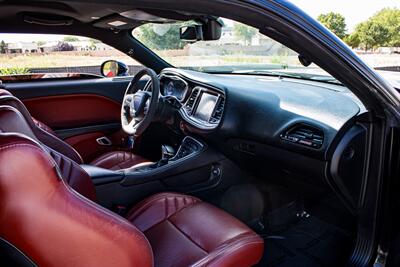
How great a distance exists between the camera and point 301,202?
246cm

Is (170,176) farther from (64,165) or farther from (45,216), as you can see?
(45,216)

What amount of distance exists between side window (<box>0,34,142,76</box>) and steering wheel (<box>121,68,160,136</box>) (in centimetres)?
69

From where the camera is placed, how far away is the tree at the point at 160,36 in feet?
8.45

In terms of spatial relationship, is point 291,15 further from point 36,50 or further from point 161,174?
point 36,50

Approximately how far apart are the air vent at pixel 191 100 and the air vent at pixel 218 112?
0.24 metres

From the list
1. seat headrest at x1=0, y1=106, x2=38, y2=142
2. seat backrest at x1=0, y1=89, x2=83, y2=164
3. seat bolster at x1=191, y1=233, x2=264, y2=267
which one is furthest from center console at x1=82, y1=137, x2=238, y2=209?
seat bolster at x1=191, y1=233, x2=264, y2=267

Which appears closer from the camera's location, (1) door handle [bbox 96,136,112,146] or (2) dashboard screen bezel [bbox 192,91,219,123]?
(2) dashboard screen bezel [bbox 192,91,219,123]

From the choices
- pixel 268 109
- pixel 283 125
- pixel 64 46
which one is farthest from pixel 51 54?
pixel 283 125

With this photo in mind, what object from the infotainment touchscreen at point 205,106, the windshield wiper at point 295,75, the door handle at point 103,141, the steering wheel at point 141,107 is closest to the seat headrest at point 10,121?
the steering wheel at point 141,107

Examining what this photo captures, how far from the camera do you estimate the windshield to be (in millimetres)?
2293

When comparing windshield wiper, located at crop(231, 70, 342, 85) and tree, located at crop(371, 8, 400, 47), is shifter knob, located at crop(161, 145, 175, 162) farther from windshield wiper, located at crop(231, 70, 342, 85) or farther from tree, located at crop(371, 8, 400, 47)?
tree, located at crop(371, 8, 400, 47)

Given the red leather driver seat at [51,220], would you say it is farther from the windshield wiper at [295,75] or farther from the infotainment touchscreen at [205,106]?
the windshield wiper at [295,75]

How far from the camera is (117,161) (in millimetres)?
2672

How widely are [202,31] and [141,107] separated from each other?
66 cm
